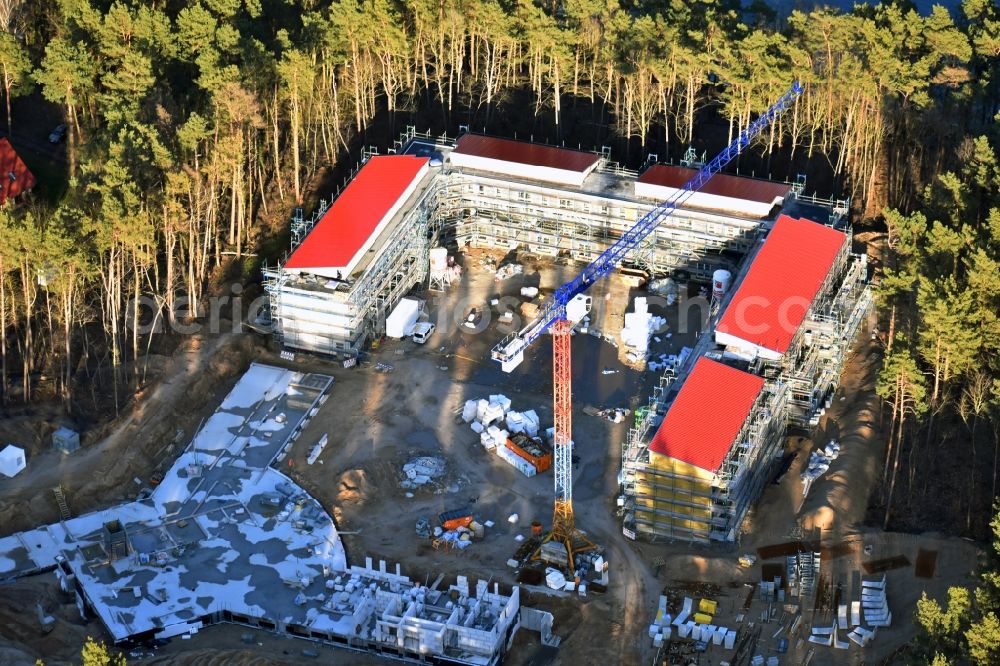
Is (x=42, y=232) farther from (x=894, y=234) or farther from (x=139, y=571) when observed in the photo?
(x=894, y=234)

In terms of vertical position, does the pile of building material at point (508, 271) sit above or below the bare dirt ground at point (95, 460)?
above

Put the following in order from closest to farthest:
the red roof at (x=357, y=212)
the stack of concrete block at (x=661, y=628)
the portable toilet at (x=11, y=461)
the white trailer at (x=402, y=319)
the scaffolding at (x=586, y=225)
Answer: the stack of concrete block at (x=661, y=628) → the portable toilet at (x=11, y=461) → the red roof at (x=357, y=212) → the white trailer at (x=402, y=319) → the scaffolding at (x=586, y=225)

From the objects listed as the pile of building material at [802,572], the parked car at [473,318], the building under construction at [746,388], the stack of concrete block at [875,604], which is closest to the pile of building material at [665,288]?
the building under construction at [746,388]

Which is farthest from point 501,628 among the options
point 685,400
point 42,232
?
point 42,232

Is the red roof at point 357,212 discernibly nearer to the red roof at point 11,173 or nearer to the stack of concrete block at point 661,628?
the red roof at point 11,173

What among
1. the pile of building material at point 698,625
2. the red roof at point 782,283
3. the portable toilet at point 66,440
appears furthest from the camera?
the red roof at point 782,283

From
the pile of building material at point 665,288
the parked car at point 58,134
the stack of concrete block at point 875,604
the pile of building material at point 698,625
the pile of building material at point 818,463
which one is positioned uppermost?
the parked car at point 58,134
